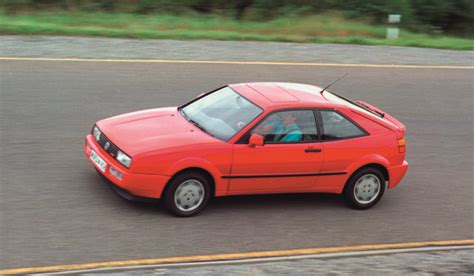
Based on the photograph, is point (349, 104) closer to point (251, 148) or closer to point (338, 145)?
point (338, 145)

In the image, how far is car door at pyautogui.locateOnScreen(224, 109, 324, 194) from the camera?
8.76 meters

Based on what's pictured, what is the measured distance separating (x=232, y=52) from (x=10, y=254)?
34.6 feet

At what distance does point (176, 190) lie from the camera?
8.45m

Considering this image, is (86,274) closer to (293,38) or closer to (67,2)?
(293,38)

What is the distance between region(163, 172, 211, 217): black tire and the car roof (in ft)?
4.27

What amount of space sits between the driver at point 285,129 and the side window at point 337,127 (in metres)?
0.40

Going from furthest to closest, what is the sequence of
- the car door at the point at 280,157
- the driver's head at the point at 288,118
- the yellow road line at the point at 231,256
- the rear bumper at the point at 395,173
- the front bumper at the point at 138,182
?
the rear bumper at the point at 395,173, the driver's head at the point at 288,118, the car door at the point at 280,157, the front bumper at the point at 138,182, the yellow road line at the point at 231,256

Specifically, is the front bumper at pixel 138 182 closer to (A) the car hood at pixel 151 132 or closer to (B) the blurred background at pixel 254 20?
(A) the car hood at pixel 151 132

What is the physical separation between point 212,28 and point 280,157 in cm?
1227

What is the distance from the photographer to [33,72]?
1402 cm

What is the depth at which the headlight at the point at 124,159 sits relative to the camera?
327 inches

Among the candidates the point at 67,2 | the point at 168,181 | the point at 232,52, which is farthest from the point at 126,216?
the point at 67,2

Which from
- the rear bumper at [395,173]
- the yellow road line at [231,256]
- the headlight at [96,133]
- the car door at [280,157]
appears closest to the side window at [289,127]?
the car door at [280,157]

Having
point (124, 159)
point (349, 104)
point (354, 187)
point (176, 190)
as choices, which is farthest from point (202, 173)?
point (349, 104)
